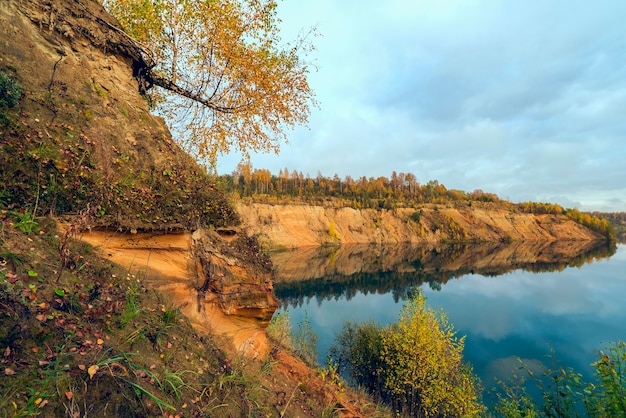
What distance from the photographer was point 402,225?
119375 millimetres

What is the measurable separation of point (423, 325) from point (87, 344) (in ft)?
56.9

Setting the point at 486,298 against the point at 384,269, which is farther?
the point at 384,269

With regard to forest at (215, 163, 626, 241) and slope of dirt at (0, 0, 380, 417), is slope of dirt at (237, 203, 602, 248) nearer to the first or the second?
forest at (215, 163, 626, 241)

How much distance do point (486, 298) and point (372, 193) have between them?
11784cm

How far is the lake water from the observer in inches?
1142

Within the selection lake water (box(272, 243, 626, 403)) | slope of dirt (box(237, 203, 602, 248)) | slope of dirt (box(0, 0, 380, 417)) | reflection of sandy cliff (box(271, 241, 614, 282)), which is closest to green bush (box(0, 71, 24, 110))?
slope of dirt (box(0, 0, 380, 417))

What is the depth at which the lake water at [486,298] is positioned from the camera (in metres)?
29.0

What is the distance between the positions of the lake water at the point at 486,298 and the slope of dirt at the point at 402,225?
17.1 meters

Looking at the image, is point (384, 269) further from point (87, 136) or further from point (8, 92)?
point (8, 92)

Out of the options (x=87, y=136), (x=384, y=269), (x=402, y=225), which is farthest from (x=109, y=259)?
(x=402, y=225)

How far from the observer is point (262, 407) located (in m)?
5.36

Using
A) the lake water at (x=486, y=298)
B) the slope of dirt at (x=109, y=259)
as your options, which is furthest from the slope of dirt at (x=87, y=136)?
the lake water at (x=486, y=298)

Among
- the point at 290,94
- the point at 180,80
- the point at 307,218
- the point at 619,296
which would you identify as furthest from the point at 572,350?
the point at 307,218

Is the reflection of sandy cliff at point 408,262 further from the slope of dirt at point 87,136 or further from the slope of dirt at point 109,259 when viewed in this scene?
the slope of dirt at point 87,136
